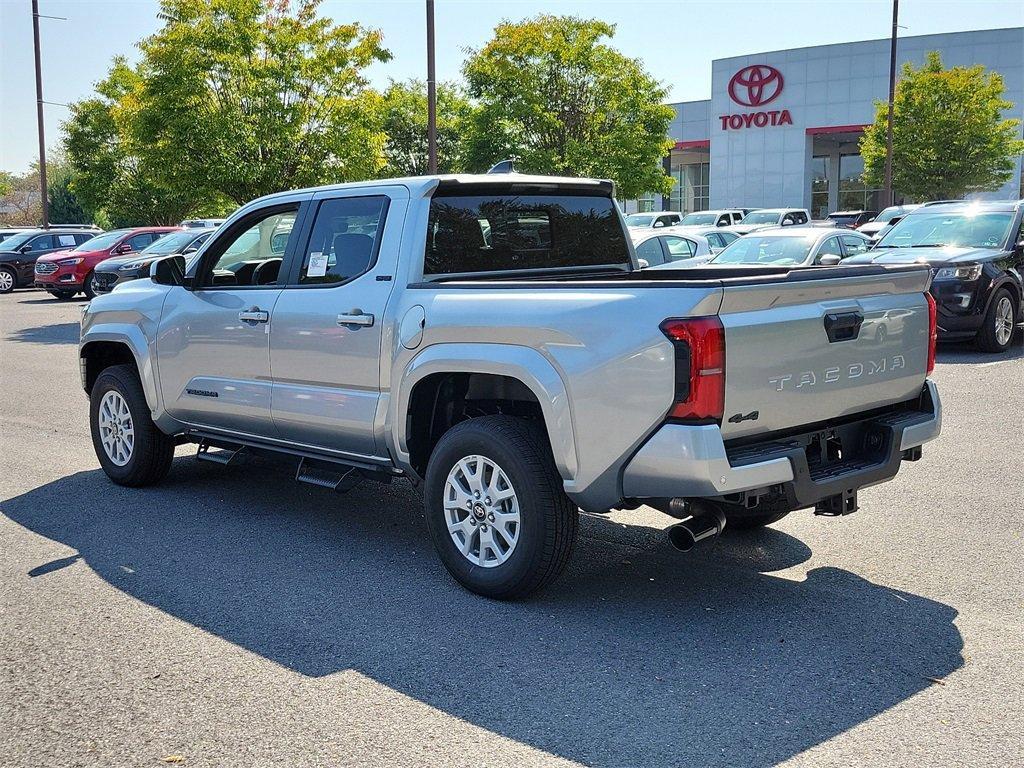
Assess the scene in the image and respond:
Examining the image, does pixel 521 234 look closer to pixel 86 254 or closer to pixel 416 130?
pixel 86 254

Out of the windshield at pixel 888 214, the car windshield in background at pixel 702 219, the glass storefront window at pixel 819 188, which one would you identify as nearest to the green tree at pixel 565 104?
the car windshield in background at pixel 702 219

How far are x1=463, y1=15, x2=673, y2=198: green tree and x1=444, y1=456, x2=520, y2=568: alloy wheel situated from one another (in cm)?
2491

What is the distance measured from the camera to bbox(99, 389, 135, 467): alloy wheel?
7.20 m

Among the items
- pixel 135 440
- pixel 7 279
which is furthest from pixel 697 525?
pixel 7 279

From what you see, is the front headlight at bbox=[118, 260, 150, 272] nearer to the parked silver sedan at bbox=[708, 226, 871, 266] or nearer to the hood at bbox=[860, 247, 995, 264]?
the parked silver sedan at bbox=[708, 226, 871, 266]

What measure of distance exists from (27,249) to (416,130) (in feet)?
59.2

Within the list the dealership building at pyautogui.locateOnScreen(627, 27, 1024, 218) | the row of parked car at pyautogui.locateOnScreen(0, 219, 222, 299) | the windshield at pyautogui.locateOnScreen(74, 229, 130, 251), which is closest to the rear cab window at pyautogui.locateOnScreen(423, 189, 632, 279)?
the row of parked car at pyautogui.locateOnScreen(0, 219, 222, 299)

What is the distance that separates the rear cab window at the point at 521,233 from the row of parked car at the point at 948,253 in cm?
555

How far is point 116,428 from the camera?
7.30 metres

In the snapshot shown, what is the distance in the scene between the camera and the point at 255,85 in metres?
21.8

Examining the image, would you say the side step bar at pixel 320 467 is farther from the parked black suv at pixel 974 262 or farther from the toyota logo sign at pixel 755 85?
the toyota logo sign at pixel 755 85

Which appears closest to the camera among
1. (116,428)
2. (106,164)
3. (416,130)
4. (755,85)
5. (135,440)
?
(135,440)

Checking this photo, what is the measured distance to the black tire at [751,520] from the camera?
5.83 metres

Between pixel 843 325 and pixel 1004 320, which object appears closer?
pixel 843 325
